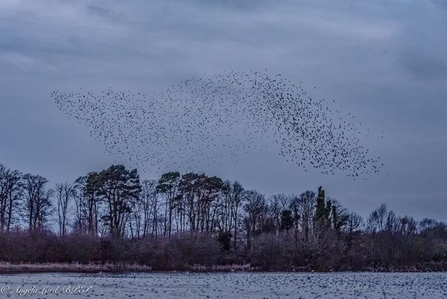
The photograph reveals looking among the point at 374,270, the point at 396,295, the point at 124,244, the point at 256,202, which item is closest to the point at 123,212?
the point at 124,244

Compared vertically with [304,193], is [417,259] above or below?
below

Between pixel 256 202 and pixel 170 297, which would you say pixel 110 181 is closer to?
pixel 256 202

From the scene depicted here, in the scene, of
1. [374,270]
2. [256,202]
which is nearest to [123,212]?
A: [256,202]

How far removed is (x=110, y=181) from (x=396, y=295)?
6328cm

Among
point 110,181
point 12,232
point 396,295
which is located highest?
point 110,181

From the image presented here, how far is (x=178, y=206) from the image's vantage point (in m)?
108

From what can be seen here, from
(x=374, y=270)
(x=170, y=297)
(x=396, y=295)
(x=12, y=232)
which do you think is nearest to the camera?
(x=170, y=297)

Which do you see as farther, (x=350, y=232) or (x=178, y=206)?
(x=350, y=232)

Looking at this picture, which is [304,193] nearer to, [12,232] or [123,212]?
[123,212]

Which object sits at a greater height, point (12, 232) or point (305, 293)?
point (12, 232)

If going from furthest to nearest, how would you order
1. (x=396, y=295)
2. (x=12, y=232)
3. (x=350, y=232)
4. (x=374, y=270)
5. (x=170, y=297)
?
1. (x=350, y=232)
2. (x=374, y=270)
3. (x=12, y=232)
4. (x=396, y=295)
5. (x=170, y=297)

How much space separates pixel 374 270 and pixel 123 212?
36696mm

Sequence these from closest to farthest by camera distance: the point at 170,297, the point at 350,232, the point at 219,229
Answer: the point at 170,297
the point at 219,229
the point at 350,232

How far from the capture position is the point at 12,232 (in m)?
87.8
